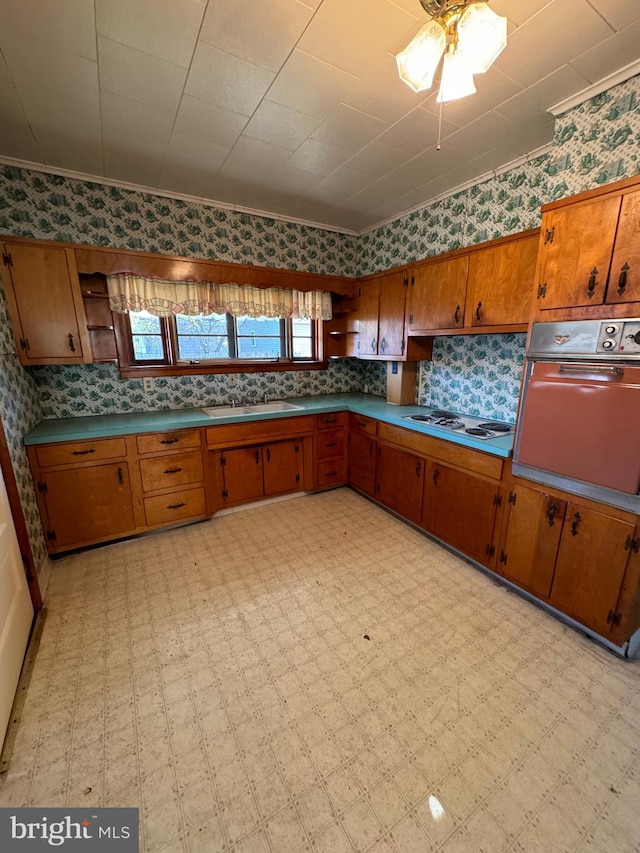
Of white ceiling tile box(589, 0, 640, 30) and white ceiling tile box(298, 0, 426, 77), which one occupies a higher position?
white ceiling tile box(298, 0, 426, 77)

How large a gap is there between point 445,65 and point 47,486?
120 inches

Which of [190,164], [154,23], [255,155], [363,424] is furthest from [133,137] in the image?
[363,424]

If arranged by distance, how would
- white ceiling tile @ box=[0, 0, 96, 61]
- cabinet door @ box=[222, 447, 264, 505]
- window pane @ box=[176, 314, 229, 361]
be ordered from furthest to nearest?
window pane @ box=[176, 314, 229, 361], cabinet door @ box=[222, 447, 264, 505], white ceiling tile @ box=[0, 0, 96, 61]

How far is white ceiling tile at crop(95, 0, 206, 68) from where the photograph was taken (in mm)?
1252

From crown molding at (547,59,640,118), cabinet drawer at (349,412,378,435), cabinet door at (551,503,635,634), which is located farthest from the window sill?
cabinet door at (551,503,635,634)

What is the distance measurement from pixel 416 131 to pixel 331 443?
244 centimetres

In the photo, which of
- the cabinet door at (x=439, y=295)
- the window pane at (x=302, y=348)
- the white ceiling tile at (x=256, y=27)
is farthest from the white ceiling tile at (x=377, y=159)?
the window pane at (x=302, y=348)

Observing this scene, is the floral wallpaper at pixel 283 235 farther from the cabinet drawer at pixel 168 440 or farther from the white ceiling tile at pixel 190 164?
the cabinet drawer at pixel 168 440

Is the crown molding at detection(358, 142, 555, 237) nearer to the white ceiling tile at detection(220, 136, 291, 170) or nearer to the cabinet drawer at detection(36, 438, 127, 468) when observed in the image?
the white ceiling tile at detection(220, 136, 291, 170)

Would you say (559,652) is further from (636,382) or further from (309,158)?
→ (309,158)

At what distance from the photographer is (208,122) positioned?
191 centimetres

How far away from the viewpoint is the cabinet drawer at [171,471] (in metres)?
2.62

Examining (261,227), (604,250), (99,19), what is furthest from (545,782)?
(261,227)

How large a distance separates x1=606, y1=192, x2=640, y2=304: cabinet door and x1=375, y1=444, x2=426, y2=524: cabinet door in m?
1.53
